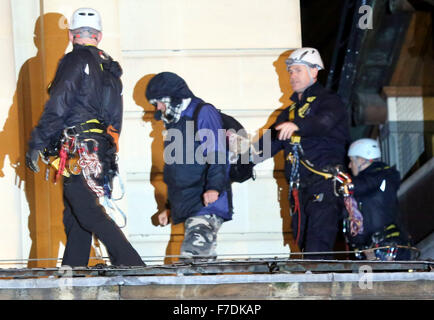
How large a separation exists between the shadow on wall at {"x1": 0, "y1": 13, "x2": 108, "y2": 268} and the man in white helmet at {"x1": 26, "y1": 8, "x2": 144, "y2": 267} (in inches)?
55.9

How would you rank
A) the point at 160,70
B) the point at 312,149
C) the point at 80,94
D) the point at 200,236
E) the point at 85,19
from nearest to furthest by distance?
1. the point at 80,94
2. the point at 85,19
3. the point at 200,236
4. the point at 312,149
5. the point at 160,70

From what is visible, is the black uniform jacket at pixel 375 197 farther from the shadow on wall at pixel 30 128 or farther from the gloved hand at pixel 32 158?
the gloved hand at pixel 32 158

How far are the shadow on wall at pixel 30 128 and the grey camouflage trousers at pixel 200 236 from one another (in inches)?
61.3

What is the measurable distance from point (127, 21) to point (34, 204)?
1.97 m

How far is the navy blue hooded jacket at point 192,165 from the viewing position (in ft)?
31.1

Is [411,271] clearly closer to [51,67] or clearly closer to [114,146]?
[114,146]

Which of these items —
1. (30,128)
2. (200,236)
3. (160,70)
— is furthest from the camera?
(160,70)

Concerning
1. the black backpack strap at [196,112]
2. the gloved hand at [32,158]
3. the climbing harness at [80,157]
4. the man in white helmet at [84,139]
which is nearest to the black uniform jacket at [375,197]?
the black backpack strap at [196,112]

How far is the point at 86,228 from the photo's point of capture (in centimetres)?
884

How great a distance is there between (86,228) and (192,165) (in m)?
1.26

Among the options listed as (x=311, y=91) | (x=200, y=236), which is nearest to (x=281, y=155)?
(x=311, y=91)

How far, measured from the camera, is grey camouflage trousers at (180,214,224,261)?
931 centimetres

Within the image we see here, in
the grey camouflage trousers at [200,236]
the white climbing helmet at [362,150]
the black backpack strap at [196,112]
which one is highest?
the black backpack strap at [196,112]

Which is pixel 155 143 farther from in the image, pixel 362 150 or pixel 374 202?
pixel 374 202
